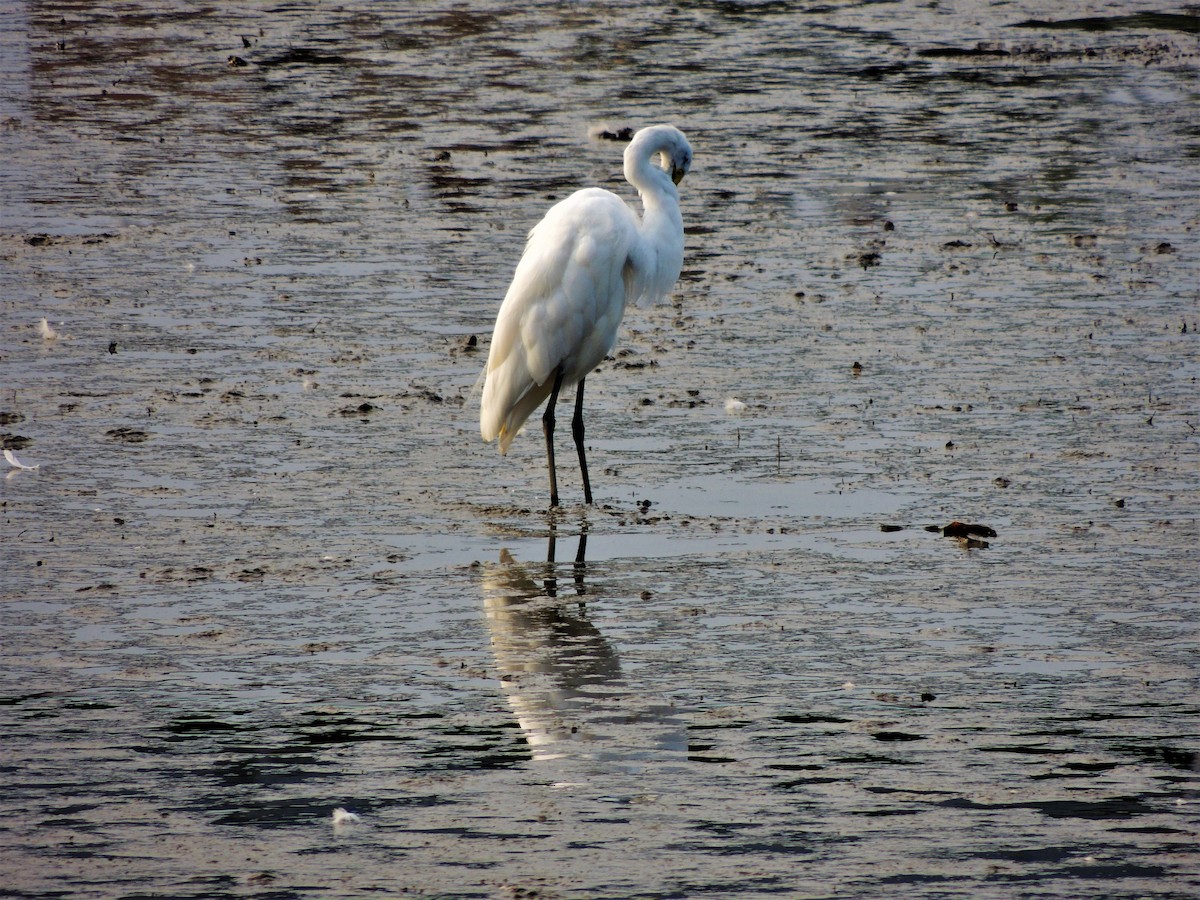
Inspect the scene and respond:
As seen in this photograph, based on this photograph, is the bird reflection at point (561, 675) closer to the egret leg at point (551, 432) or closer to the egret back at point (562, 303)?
the egret leg at point (551, 432)

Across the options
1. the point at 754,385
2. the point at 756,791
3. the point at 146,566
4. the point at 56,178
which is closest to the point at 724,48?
the point at 56,178

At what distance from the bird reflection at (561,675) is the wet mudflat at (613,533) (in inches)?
0.9

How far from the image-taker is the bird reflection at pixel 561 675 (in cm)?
561

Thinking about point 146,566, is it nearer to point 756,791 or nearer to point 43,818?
point 43,818

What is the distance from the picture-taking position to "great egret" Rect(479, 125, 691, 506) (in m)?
8.45

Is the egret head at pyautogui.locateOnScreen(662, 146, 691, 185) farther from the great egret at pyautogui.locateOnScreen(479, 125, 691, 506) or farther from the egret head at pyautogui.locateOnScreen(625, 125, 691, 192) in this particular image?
the great egret at pyautogui.locateOnScreen(479, 125, 691, 506)

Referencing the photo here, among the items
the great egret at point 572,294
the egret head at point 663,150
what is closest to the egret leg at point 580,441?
the great egret at point 572,294

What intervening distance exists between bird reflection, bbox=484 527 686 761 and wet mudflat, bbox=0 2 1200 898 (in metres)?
0.02

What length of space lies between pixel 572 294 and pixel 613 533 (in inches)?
47.8

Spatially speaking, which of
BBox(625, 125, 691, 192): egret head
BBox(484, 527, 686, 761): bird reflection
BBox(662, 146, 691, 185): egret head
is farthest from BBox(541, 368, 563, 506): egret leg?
BBox(662, 146, 691, 185): egret head

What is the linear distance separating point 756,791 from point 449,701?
1151 millimetres

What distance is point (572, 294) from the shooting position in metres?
8.45

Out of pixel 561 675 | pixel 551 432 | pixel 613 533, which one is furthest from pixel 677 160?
pixel 561 675

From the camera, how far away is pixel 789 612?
6.78m
